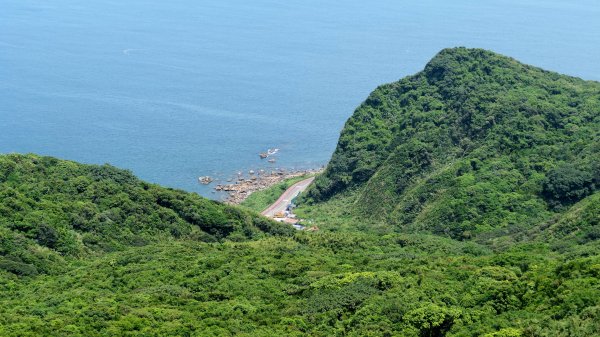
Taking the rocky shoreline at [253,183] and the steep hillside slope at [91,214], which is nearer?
the steep hillside slope at [91,214]

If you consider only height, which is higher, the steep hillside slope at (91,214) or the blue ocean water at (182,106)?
the blue ocean water at (182,106)

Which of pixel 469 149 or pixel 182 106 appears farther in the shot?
pixel 182 106

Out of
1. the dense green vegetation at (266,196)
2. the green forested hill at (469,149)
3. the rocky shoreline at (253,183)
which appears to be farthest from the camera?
the rocky shoreline at (253,183)

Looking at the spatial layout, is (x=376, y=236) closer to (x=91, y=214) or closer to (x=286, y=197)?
(x=91, y=214)

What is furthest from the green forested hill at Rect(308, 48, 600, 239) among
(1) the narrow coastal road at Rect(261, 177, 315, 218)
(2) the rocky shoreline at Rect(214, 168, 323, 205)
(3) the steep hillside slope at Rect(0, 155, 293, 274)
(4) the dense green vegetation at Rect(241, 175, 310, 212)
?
(3) the steep hillside slope at Rect(0, 155, 293, 274)

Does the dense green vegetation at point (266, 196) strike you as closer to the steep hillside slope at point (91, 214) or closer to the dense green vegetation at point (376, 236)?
the dense green vegetation at point (376, 236)

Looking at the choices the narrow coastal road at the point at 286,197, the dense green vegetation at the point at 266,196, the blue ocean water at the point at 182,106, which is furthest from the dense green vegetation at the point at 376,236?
the blue ocean water at the point at 182,106

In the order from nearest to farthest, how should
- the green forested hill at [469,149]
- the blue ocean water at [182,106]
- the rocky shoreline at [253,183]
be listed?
1. the green forested hill at [469,149]
2. the rocky shoreline at [253,183]
3. the blue ocean water at [182,106]

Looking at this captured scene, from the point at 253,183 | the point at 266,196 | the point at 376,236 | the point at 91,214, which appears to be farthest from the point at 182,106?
the point at 376,236
